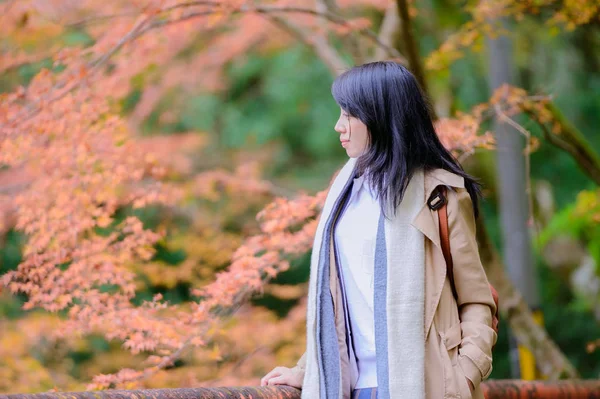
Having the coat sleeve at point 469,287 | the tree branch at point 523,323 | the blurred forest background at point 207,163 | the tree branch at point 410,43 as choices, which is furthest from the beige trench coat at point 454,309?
the tree branch at point 523,323

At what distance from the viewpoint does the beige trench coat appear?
6.05 feet

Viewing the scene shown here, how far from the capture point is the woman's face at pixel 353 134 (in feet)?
6.79

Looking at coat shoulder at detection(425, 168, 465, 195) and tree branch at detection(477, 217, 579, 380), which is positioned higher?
coat shoulder at detection(425, 168, 465, 195)

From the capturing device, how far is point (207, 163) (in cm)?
1017

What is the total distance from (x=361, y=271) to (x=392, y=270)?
0.13 meters

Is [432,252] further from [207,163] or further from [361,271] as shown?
[207,163]

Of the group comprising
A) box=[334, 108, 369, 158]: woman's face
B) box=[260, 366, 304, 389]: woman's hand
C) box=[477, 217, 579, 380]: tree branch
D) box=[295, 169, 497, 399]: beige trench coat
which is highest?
box=[334, 108, 369, 158]: woman's face

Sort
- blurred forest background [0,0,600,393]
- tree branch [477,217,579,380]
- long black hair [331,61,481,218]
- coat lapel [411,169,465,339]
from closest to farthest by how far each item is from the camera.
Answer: coat lapel [411,169,465,339] < long black hair [331,61,481,218] < blurred forest background [0,0,600,393] < tree branch [477,217,579,380]

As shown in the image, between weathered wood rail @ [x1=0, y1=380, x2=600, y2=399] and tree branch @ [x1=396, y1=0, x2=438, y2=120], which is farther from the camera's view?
tree branch @ [x1=396, y1=0, x2=438, y2=120]

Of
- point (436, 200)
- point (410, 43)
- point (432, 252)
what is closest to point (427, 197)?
point (436, 200)

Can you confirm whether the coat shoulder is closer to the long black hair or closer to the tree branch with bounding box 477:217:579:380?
the long black hair

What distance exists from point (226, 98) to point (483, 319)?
999 centimetres

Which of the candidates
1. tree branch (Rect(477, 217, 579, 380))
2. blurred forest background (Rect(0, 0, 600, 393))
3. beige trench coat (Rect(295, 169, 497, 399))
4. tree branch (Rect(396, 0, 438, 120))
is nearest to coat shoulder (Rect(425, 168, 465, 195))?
beige trench coat (Rect(295, 169, 497, 399))

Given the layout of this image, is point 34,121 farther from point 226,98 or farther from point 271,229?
point 226,98
